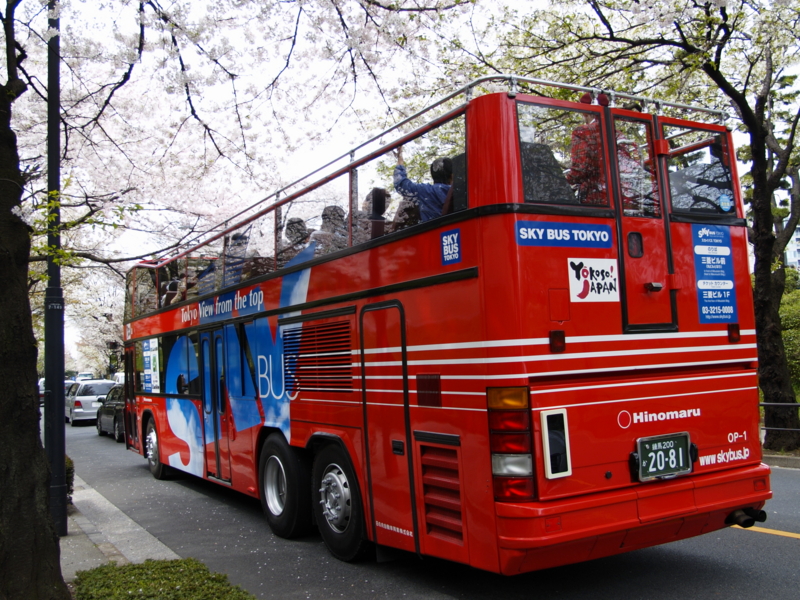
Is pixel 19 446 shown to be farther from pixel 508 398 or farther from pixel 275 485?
pixel 275 485

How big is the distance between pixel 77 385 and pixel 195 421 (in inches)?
845

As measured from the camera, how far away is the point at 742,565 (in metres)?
5.77

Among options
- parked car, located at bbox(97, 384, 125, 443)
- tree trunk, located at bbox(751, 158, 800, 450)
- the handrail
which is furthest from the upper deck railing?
parked car, located at bbox(97, 384, 125, 443)

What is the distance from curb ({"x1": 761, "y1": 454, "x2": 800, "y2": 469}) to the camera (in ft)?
36.6

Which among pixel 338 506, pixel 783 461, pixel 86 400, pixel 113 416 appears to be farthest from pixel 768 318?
pixel 86 400

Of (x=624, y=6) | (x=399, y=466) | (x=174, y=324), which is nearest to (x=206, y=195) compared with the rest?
(x=174, y=324)

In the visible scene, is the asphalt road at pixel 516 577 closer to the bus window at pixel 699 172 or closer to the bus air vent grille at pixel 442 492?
the bus air vent grille at pixel 442 492

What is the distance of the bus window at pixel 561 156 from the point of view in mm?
4758

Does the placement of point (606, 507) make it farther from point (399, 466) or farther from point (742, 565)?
point (742, 565)

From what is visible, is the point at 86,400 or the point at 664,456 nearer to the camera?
the point at 664,456

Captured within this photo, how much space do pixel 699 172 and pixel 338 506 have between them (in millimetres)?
4231

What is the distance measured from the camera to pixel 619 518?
462cm

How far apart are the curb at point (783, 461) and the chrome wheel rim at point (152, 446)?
403 inches

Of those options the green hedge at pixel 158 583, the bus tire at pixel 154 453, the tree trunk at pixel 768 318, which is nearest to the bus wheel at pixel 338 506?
the green hedge at pixel 158 583
